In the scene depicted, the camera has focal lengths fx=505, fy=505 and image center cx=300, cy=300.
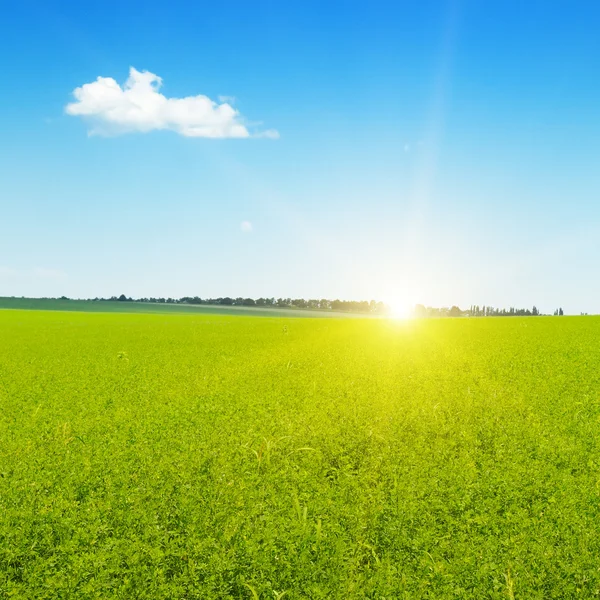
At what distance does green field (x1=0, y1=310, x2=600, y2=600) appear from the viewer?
17.0 feet

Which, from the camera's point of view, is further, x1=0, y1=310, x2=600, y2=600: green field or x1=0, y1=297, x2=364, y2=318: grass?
x1=0, y1=297, x2=364, y2=318: grass

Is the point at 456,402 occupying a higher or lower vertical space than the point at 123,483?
higher

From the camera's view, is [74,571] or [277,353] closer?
[74,571]

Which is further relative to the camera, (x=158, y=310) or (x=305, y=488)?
(x=158, y=310)

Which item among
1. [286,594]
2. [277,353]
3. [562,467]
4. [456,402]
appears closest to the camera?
[286,594]

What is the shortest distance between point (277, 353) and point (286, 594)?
36.5ft

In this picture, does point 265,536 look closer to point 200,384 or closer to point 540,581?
point 540,581

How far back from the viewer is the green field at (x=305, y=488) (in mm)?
5191

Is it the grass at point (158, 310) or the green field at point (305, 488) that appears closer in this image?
the green field at point (305, 488)

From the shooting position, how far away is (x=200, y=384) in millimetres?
11430

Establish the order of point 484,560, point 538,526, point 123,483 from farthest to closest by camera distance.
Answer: point 123,483 → point 538,526 → point 484,560

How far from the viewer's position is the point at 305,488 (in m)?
6.55

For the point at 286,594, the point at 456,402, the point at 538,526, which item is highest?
the point at 456,402

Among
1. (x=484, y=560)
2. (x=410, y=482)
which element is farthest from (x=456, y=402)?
(x=484, y=560)
